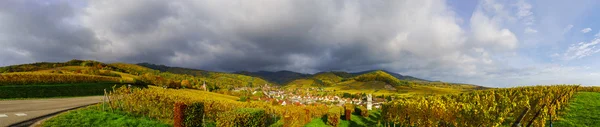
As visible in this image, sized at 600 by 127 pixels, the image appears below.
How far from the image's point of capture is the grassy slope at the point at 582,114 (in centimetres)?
1314

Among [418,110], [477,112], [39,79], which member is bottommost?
[418,110]

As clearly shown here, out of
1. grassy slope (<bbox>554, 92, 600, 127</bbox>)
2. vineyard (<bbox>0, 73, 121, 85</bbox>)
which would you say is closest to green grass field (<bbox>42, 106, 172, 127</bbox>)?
grassy slope (<bbox>554, 92, 600, 127</bbox>)

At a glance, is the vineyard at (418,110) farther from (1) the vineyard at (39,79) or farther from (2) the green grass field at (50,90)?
(1) the vineyard at (39,79)

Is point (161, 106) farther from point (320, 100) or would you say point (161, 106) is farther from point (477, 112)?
point (320, 100)

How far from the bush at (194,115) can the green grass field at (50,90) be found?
26.5m

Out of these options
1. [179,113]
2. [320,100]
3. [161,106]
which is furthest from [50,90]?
[320,100]

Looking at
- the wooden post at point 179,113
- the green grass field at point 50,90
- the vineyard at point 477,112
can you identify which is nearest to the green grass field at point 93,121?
the wooden post at point 179,113

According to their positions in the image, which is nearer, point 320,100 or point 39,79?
point 39,79

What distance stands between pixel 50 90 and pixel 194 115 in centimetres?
2951

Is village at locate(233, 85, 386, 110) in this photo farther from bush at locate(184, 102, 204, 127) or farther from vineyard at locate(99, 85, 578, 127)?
bush at locate(184, 102, 204, 127)

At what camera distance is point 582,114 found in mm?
14695

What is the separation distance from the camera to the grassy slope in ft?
43.1

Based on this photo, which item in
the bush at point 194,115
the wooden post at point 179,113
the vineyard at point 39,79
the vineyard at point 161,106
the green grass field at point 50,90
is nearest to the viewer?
the wooden post at point 179,113

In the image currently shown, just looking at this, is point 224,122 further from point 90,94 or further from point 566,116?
point 90,94
